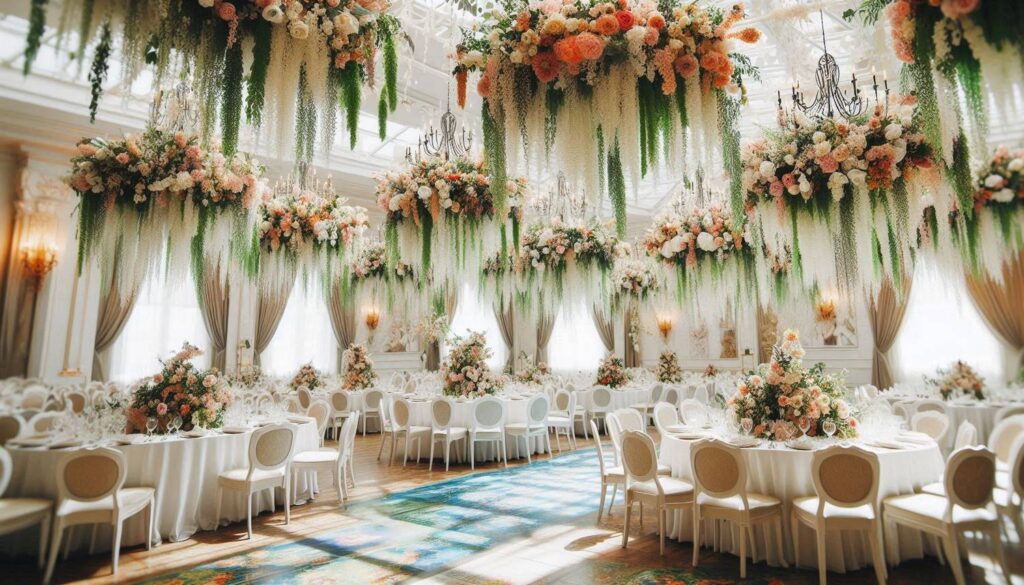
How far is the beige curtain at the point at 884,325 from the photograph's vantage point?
10828 millimetres

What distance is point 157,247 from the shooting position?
4.99m

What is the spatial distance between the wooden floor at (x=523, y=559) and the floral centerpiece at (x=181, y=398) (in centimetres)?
100

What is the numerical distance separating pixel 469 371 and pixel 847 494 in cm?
→ 511

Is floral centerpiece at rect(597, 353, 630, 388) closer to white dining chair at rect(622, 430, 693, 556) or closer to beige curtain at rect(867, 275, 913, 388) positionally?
beige curtain at rect(867, 275, 913, 388)

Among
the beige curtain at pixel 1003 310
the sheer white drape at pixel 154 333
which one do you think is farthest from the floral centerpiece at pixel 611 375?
the sheer white drape at pixel 154 333

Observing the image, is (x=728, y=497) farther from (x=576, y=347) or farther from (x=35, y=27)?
(x=576, y=347)

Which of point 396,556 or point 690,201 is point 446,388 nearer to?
point 396,556

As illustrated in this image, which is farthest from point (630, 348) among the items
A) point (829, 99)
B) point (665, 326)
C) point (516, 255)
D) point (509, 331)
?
point (829, 99)

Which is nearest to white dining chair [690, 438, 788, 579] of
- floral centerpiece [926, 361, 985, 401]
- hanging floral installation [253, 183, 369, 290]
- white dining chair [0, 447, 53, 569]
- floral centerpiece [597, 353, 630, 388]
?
white dining chair [0, 447, 53, 569]

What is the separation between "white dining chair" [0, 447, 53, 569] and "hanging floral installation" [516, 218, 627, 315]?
18.5 ft

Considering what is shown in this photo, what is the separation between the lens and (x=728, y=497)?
381 centimetres

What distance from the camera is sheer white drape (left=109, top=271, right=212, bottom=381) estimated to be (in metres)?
9.74

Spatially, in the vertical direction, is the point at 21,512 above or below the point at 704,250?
below

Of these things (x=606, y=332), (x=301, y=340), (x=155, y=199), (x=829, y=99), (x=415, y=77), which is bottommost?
(x=301, y=340)
